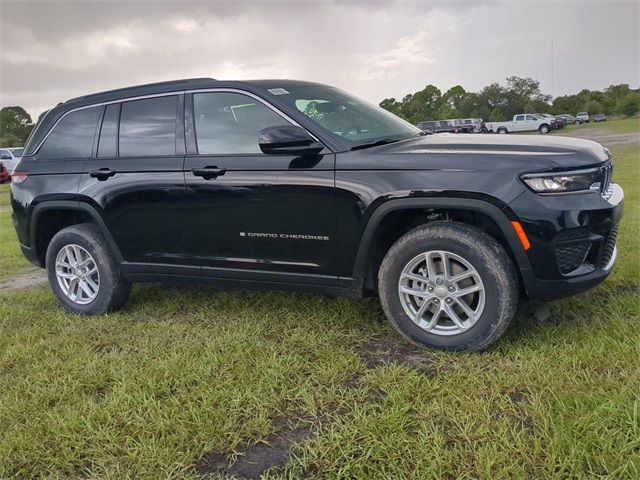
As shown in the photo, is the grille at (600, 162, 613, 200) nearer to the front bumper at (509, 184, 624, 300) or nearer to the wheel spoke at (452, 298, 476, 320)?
the front bumper at (509, 184, 624, 300)

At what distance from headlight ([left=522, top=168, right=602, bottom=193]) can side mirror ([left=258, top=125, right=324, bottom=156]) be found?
1313 millimetres

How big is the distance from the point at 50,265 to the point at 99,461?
108 inches

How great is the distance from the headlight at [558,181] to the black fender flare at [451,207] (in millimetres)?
231

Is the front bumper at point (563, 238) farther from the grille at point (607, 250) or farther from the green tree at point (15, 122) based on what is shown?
the green tree at point (15, 122)

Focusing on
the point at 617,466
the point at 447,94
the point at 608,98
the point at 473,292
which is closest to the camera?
the point at 617,466

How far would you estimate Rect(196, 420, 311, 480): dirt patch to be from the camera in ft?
7.98

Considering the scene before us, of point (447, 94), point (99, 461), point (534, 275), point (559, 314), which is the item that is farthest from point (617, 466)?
point (447, 94)

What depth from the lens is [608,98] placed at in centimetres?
8088

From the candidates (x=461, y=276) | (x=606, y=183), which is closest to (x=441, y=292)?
(x=461, y=276)

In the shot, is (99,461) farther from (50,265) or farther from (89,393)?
(50,265)

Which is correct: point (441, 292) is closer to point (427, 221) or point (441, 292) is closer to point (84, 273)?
point (427, 221)

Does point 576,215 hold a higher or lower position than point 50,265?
higher

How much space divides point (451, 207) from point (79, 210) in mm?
3034

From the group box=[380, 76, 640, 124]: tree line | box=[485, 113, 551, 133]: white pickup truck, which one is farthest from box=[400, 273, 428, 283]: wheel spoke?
box=[380, 76, 640, 124]: tree line
